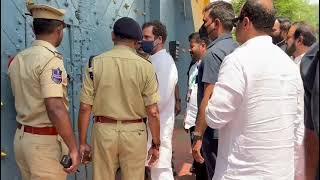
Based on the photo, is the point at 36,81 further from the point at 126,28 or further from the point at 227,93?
the point at 227,93

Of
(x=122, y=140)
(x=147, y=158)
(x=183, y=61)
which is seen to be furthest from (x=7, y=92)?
(x=183, y=61)

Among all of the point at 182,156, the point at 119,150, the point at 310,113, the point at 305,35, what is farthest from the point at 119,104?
the point at 182,156

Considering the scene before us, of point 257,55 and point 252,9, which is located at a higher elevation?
point 252,9

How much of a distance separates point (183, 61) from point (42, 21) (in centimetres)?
714

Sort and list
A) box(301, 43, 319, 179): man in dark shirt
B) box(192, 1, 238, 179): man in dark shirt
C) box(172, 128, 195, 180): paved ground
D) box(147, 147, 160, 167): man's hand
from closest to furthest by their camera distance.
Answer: box(301, 43, 319, 179): man in dark shirt, box(192, 1, 238, 179): man in dark shirt, box(147, 147, 160, 167): man's hand, box(172, 128, 195, 180): paved ground

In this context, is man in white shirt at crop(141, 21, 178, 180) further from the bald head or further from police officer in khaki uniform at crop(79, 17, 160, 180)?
the bald head

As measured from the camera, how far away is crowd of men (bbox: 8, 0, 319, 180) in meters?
2.60

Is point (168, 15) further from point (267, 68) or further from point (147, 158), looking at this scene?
point (267, 68)

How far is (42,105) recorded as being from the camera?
290 centimetres

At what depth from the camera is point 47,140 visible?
9.71 ft

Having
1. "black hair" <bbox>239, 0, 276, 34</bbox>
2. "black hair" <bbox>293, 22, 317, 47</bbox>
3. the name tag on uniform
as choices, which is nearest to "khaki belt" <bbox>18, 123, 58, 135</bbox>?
the name tag on uniform

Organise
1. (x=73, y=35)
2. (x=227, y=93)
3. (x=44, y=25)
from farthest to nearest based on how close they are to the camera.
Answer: (x=73, y=35), (x=44, y=25), (x=227, y=93)

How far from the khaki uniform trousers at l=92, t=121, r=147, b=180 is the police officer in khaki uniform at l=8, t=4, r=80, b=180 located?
20.1 inches

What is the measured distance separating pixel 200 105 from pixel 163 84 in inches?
39.4
